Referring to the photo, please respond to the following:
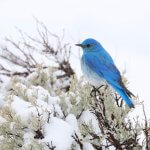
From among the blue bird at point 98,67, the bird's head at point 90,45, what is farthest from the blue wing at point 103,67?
the bird's head at point 90,45

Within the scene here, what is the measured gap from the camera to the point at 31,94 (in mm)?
6887

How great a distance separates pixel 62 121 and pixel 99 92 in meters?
0.65

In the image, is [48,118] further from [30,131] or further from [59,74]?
[59,74]

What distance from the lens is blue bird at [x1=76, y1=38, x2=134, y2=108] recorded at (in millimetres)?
6933

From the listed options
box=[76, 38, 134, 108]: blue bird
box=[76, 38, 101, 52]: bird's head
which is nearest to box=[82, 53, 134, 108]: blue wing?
box=[76, 38, 134, 108]: blue bird

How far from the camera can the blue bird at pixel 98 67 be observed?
A: 6933 mm

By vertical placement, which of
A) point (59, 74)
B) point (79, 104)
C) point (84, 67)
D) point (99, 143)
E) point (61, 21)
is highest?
point (61, 21)

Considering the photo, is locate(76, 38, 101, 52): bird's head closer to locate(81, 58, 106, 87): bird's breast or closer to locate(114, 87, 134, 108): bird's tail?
locate(81, 58, 106, 87): bird's breast

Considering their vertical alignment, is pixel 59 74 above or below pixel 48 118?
above

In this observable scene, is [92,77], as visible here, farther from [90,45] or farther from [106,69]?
[90,45]

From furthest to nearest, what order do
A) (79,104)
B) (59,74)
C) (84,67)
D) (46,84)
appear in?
(59,74)
(46,84)
(84,67)
(79,104)

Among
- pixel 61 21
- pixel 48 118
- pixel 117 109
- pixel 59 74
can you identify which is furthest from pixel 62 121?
pixel 61 21

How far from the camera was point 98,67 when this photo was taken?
7332mm

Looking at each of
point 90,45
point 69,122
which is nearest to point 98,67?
point 90,45
